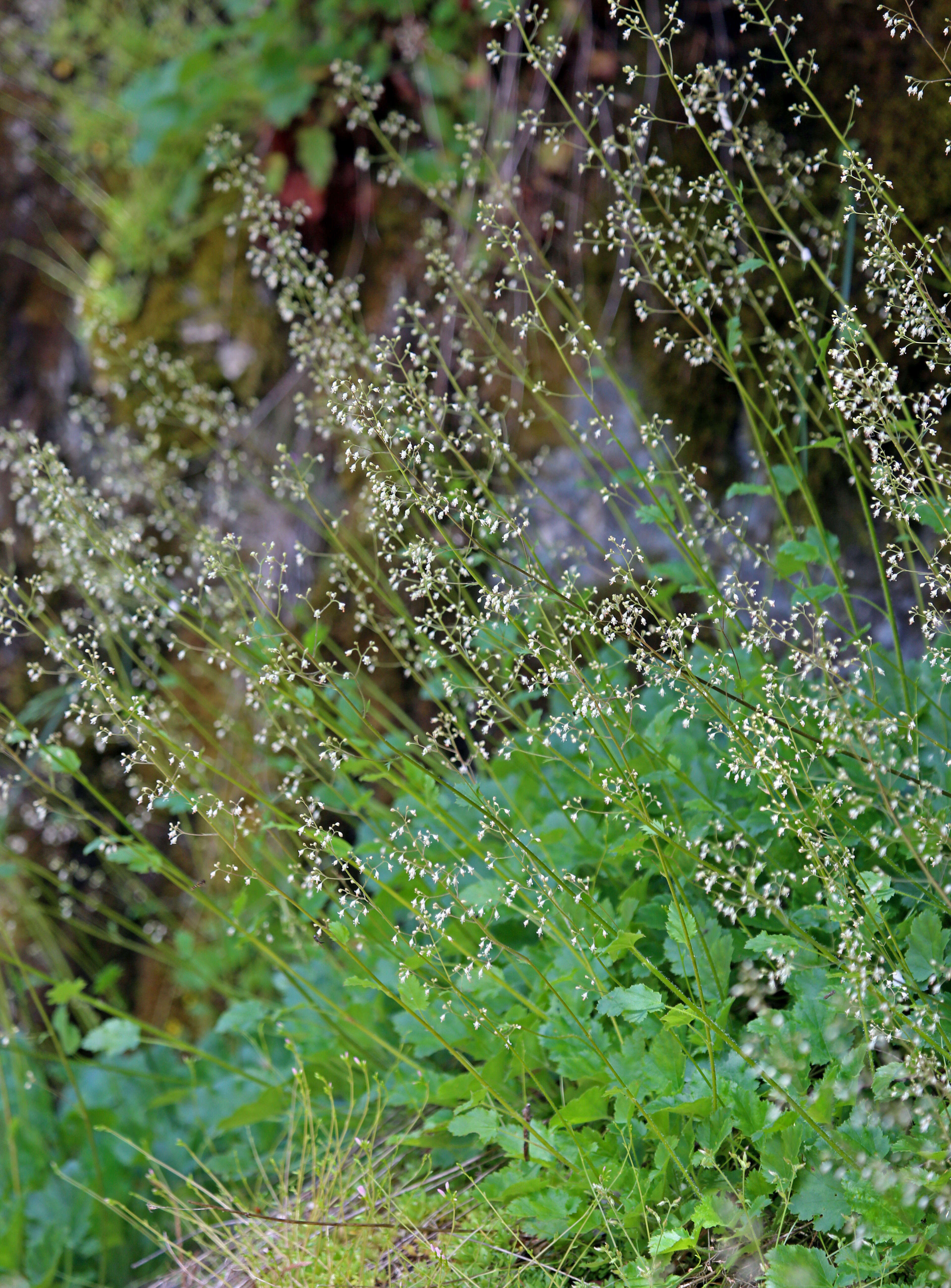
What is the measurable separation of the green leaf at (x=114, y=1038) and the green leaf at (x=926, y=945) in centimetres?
163

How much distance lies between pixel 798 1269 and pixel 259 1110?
1.28 meters

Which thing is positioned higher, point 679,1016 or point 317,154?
point 317,154

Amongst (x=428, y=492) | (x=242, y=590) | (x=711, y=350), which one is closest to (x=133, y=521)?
(x=242, y=590)

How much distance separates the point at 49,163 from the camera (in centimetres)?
477

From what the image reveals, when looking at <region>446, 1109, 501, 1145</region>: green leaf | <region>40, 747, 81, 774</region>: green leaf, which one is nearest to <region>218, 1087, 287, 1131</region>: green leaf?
<region>446, 1109, 501, 1145</region>: green leaf

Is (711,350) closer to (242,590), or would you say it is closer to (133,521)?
(242,590)

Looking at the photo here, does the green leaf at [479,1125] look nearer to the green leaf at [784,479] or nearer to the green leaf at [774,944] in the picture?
the green leaf at [774,944]

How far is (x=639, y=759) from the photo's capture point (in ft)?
6.86

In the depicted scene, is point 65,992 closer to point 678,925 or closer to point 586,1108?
point 586,1108

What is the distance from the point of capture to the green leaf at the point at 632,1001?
1639 mm

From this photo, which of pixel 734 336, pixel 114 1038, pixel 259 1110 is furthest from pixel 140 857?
pixel 734 336

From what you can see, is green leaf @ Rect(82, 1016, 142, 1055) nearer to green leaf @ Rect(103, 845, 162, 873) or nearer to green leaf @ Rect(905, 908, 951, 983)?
green leaf @ Rect(103, 845, 162, 873)

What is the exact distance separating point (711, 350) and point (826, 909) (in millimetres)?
1039

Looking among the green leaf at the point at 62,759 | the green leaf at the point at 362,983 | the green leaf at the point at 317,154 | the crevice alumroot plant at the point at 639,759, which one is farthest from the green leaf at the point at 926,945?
the green leaf at the point at 317,154
